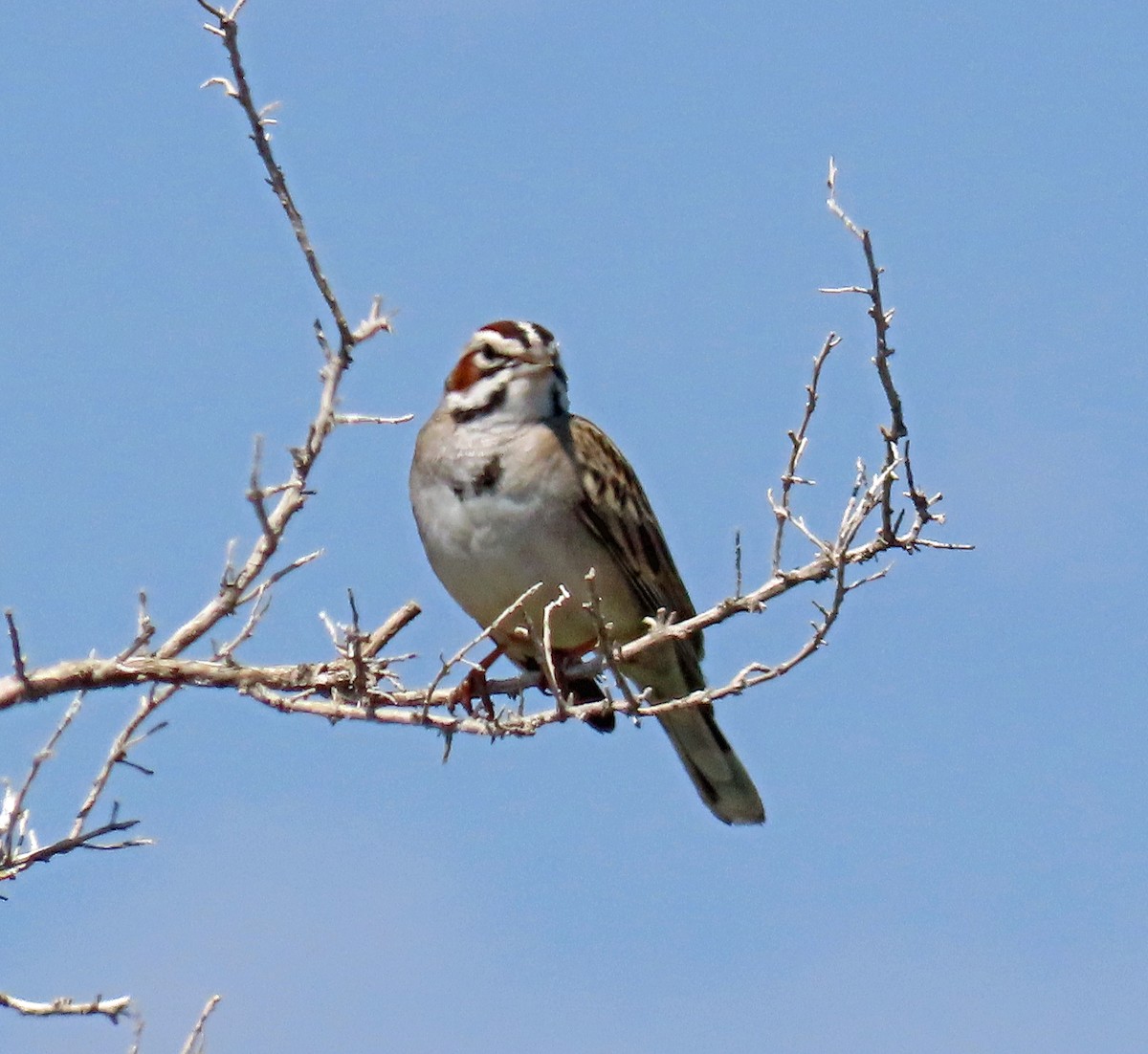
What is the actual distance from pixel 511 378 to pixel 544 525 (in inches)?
32.1

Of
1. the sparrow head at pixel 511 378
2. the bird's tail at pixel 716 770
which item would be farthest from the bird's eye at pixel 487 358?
the bird's tail at pixel 716 770

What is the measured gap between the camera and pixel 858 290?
6.16m

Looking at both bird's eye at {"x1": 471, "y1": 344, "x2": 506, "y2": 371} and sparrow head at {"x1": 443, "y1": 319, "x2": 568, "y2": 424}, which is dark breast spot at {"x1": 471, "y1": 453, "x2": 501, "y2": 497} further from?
bird's eye at {"x1": 471, "y1": 344, "x2": 506, "y2": 371}

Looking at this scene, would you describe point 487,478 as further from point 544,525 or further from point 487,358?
point 487,358

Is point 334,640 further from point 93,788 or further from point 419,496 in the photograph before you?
point 419,496

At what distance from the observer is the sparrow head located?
901 centimetres

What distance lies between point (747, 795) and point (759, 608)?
3.44 metres

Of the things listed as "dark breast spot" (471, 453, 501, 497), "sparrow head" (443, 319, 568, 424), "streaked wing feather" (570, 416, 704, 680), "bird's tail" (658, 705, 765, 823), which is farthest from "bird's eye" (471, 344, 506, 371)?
"bird's tail" (658, 705, 765, 823)

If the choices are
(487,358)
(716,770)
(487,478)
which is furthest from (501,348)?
(716,770)

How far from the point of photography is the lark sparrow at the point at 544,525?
8.64 meters

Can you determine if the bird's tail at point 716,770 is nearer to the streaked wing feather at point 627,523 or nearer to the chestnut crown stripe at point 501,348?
the streaked wing feather at point 627,523

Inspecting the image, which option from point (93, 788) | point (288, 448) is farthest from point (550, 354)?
point (93, 788)

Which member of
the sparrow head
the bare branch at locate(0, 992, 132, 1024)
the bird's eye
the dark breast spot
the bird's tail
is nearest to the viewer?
the bare branch at locate(0, 992, 132, 1024)

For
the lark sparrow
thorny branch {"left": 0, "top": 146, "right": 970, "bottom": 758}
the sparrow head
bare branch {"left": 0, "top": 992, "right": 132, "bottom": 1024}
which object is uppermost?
the sparrow head
